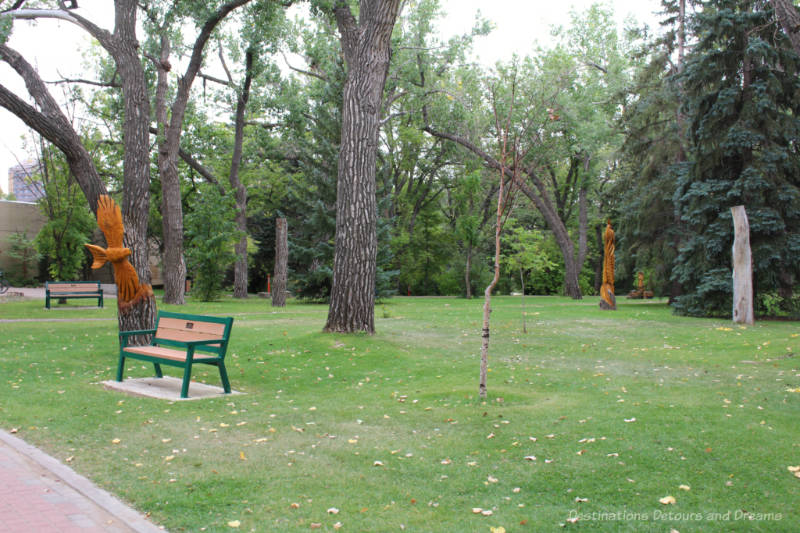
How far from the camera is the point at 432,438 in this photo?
600cm

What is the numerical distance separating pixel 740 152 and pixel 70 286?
2272cm

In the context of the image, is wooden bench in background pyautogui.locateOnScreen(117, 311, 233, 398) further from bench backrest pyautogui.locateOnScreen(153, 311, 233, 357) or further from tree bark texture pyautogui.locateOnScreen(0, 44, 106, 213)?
tree bark texture pyautogui.locateOnScreen(0, 44, 106, 213)

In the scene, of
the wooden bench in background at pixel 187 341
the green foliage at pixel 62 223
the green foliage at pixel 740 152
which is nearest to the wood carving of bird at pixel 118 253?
the wooden bench in background at pixel 187 341

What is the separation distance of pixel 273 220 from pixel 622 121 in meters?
22.5

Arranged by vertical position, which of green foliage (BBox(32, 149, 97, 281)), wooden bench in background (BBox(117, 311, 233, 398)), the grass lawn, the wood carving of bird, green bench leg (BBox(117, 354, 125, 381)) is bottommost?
the grass lawn

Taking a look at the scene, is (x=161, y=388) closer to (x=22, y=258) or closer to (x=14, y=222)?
(x=22, y=258)

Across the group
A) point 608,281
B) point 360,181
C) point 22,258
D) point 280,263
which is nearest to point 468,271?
point 608,281

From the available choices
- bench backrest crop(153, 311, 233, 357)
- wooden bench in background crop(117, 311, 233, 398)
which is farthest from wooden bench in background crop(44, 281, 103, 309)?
bench backrest crop(153, 311, 233, 357)

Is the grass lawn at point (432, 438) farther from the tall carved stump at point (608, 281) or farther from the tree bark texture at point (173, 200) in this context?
the tree bark texture at point (173, 200)

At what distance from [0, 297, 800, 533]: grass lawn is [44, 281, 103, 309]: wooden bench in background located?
32.8 ft

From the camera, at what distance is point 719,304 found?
20.8m

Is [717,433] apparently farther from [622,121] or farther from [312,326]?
[622,121]

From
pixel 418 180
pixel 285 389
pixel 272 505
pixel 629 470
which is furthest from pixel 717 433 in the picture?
pixel 418 180

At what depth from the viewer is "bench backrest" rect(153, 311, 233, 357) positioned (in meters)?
7.92
